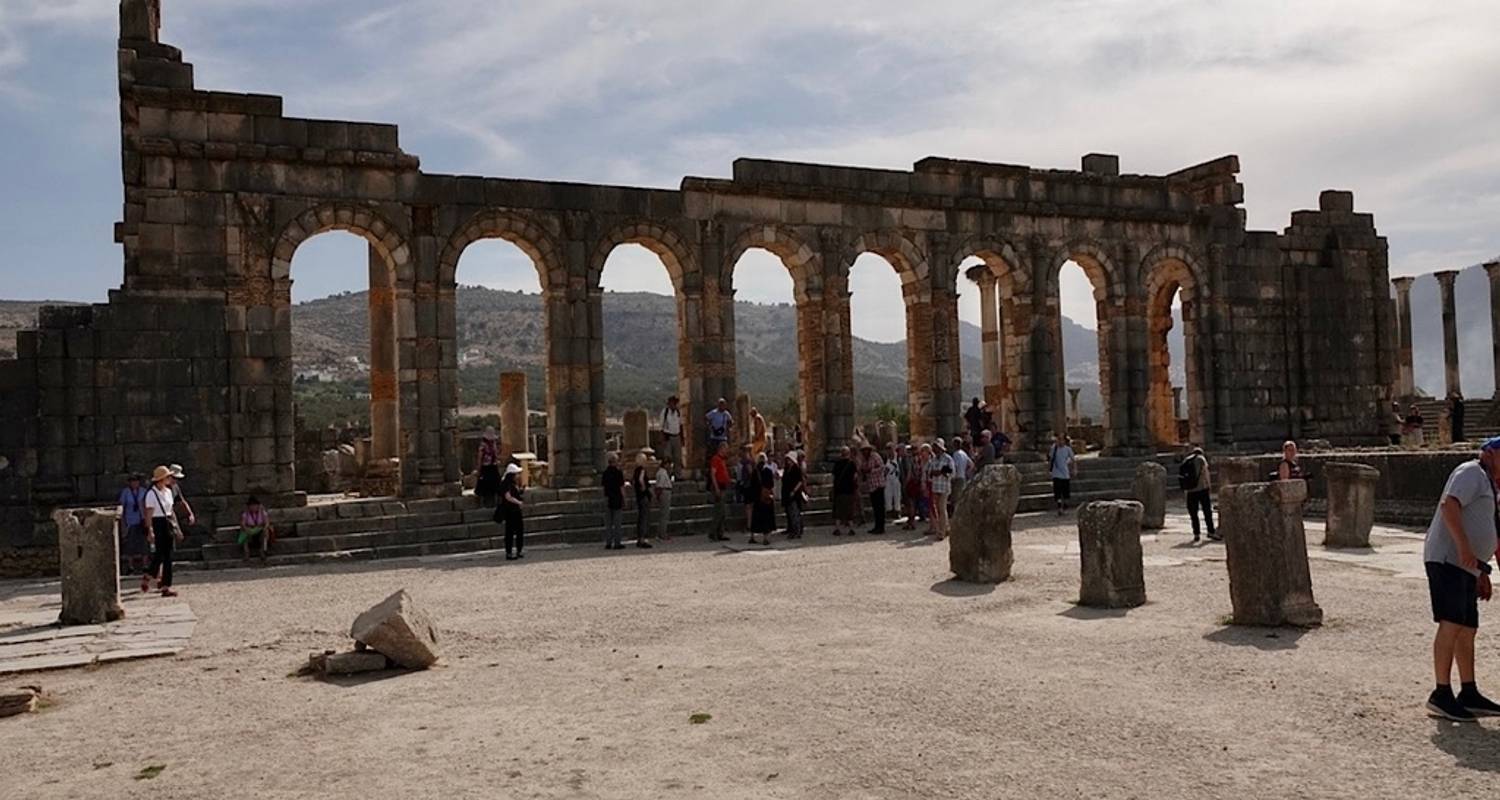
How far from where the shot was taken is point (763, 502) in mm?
16828

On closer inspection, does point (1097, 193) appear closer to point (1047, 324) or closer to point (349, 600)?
point (1047, 324)

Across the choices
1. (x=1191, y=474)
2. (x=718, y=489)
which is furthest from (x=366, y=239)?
(x=1191, y=474)

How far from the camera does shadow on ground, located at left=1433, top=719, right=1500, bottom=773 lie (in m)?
5.37

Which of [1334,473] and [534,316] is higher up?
[534,316]

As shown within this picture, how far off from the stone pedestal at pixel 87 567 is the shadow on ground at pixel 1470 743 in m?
10.5

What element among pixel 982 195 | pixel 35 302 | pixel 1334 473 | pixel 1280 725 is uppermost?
pixel 35 302

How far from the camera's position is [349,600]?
1205cm

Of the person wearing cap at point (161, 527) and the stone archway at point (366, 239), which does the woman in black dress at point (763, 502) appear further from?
the person wearing cap at point (161, 527)

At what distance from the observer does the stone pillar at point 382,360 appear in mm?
21031

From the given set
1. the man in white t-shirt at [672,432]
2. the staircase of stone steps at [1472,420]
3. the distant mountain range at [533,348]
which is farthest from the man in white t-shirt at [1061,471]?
the distant mountain range at [533,348]

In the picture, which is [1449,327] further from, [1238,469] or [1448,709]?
[1448,709]

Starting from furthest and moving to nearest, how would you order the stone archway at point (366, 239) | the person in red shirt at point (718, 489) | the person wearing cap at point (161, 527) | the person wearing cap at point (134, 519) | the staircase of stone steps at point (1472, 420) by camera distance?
the staircase of stone steps at point (1472, 420)
the stone archway at point (366, 239)
the person in red shirt at point (718, 489)
the person wearing cap at point (134, 519)
the person wearing cap at point (161, 527)

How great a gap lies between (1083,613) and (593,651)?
13.5ft

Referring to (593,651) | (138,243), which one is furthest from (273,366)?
(593,651)
